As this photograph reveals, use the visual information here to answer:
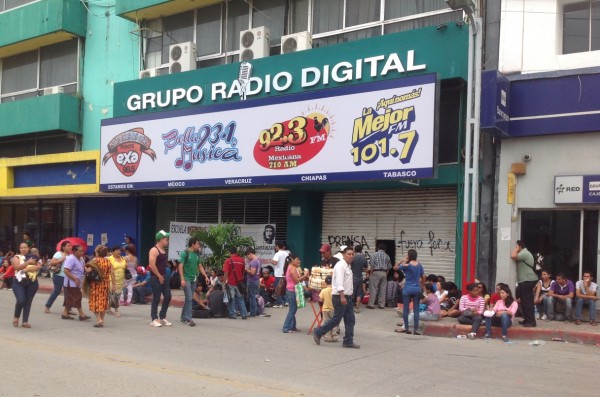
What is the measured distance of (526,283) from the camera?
11.9 meters

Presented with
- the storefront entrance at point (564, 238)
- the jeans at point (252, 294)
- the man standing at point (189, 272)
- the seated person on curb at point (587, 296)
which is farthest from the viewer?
the jeans at point (252, 294)

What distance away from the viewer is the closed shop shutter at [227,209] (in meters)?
18.4

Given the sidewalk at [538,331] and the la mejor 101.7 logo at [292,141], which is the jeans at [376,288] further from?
the la mejor 101.7 logo at [292,141]

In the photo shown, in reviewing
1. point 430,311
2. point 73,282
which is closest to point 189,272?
point 73,282

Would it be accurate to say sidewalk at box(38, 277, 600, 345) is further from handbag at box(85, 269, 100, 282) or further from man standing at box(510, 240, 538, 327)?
handbag at box(85, 269, 100, 282)

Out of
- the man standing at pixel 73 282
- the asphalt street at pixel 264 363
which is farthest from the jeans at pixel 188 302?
the man standing at pixel 73 282

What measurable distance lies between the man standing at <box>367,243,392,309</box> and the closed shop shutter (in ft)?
12.9

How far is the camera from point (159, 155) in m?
18.5

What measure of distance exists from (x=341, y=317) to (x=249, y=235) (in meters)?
8.84

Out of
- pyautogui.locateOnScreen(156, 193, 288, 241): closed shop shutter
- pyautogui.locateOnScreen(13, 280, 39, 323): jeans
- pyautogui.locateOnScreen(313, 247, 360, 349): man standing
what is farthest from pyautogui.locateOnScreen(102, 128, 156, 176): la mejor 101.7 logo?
pyautogui.locateOnScreen(313, 247, 360, 349): man standing

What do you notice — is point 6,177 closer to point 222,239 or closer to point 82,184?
point 82,184

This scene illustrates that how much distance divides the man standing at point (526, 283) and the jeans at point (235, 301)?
552 centimetres

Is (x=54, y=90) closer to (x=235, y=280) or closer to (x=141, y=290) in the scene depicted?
(x=141, y=290)

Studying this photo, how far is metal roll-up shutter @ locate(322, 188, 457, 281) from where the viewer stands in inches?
595
